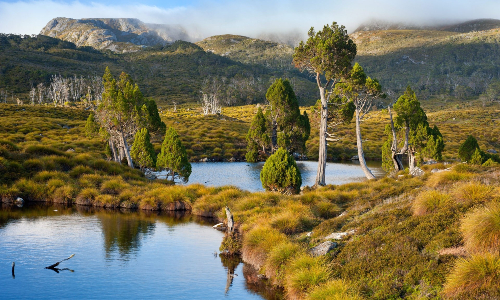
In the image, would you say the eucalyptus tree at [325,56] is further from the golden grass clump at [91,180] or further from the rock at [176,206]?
the golden grass clump at [91,180]

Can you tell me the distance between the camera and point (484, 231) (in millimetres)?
11477

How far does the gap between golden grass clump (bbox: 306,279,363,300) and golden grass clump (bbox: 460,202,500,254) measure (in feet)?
11.8

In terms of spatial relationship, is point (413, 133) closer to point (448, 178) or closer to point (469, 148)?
point (469, 148)

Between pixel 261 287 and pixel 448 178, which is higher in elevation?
pixel 448 178

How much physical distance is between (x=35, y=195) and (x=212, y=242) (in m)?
17.0

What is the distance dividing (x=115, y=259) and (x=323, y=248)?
32.3 feet

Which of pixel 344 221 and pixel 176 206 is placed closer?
pixel 344 221

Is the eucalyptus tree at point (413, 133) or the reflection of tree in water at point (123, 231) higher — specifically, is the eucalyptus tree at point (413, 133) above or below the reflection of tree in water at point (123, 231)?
above

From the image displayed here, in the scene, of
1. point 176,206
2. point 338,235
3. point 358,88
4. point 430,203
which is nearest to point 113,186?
point 176,206

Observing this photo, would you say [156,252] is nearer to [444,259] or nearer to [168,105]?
[444,259]

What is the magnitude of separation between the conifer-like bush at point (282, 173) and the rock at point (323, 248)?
1308 cm

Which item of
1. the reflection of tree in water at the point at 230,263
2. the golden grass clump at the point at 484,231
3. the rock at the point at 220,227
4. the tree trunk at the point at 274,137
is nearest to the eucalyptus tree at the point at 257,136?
the tree trunk at the point at 274,137

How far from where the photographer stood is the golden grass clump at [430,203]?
15820mm

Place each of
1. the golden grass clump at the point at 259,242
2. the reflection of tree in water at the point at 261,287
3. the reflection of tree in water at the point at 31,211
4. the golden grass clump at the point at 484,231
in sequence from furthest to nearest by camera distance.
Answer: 1. the reflection of tree in water at the point at 31,211
2. the golden grass clump at the point at 259,242
3. the reflection of tree in water at the point at 261,287
4. the golden grass clump at the point at 484,231
